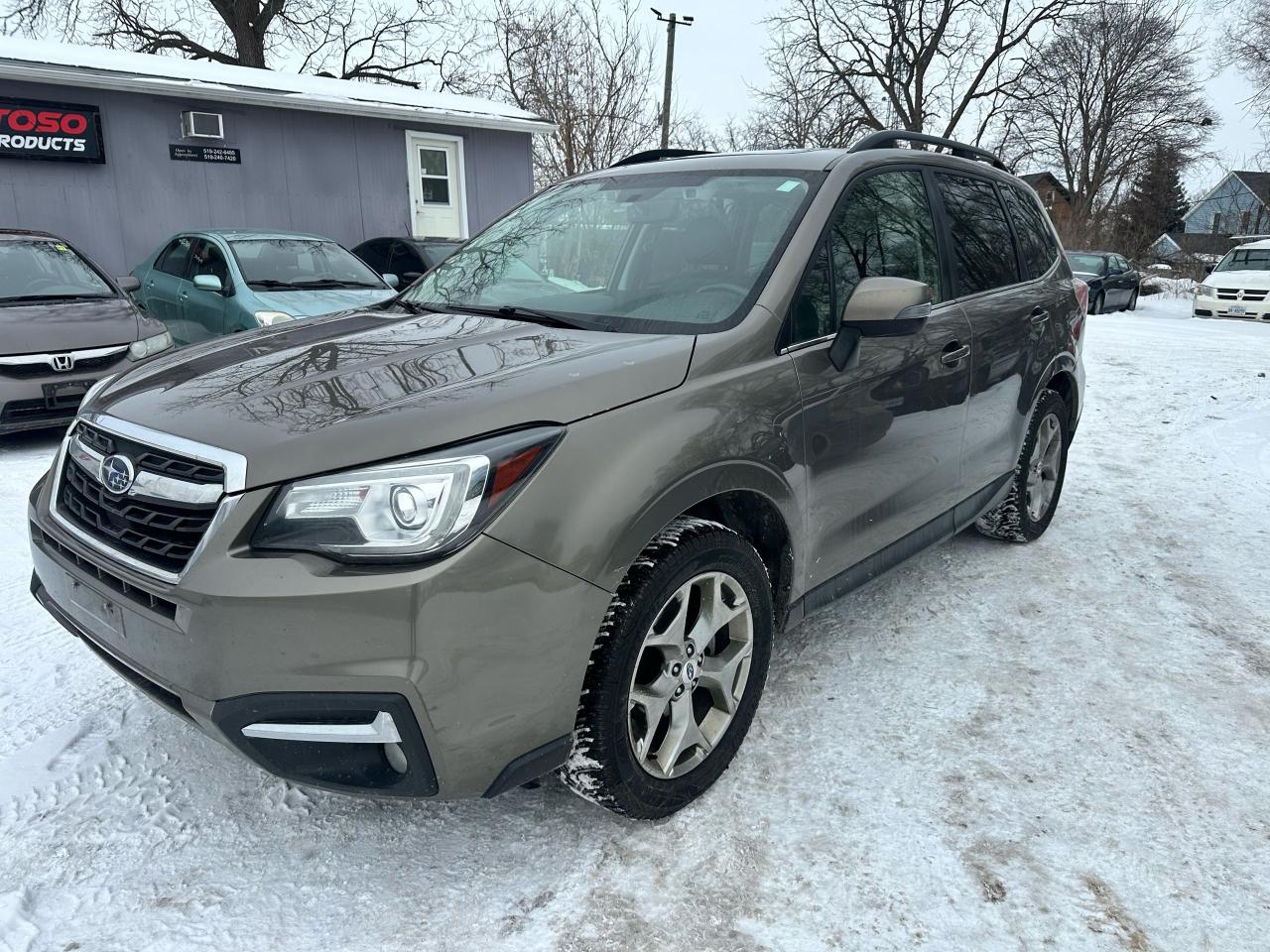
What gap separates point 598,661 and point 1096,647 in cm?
234

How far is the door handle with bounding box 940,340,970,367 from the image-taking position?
3314 millimetres

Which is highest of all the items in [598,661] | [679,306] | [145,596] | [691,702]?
[679,306]

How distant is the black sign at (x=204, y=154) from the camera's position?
12.3 metres

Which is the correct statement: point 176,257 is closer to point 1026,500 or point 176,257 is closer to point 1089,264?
point 1026,500

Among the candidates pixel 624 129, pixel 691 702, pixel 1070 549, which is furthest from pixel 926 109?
pixel 691 702

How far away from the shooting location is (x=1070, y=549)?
457cm

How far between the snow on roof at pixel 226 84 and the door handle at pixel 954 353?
1188cm

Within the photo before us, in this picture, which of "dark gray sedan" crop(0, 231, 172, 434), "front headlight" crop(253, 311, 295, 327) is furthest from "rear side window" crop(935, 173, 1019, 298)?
"front headlight" crop(253, 311, 295, 327)

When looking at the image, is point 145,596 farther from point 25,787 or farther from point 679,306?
point 679,306

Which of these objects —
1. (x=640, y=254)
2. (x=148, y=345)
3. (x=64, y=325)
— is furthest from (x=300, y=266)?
→ (x=640, y=254)

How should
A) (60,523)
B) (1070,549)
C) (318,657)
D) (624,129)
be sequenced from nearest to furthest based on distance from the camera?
(318,657) < (60,523) < (1070,549) < (624,129)

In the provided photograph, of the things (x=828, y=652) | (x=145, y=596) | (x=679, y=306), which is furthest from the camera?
(x=828, y=652)

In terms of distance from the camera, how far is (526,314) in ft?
9.28

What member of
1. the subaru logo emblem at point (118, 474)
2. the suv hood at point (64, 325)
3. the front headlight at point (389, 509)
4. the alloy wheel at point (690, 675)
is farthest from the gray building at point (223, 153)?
the alloy wheel at point (690, 675)
